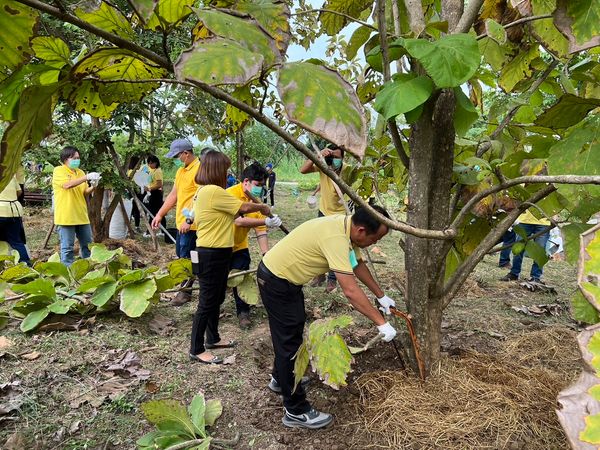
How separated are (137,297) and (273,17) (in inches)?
127

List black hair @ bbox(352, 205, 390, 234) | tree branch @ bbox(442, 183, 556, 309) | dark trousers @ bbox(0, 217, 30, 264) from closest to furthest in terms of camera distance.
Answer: tree branch @ bbox(442, 183, 556, 309), black hair @ bbox(352, 205, 390, 234), dark trousers @ bbox(0, 217, 30, 264)

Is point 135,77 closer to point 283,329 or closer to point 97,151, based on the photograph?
point 283,329

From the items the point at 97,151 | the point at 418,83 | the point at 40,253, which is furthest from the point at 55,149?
the point at 418,83

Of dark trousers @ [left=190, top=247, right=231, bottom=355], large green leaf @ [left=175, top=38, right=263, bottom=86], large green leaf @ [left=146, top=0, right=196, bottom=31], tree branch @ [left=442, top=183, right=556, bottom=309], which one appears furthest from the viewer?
dark trousers @ [left=190, top=247, right=231, bottom=355]

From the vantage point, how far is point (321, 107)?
745 millimetres

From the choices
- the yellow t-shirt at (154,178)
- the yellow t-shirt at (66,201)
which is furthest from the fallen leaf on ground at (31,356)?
the yellow t-shirt at (154,178)

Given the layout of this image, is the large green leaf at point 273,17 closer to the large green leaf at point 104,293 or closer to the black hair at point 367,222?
the black hair at point 367,222

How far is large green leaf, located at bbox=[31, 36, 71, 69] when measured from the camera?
89 centimetres

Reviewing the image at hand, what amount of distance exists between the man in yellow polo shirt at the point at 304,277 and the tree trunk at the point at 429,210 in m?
0.20

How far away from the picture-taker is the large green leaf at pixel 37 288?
357 cm

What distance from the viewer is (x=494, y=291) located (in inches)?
211

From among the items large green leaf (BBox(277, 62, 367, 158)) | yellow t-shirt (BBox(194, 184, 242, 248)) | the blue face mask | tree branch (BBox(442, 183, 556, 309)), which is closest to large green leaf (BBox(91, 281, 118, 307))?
yellow t-shirt (BBox(194, 184, 242, 248))

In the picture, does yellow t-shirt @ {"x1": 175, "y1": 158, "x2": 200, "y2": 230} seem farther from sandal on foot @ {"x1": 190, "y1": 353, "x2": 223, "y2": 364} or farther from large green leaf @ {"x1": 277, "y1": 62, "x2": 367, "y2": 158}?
large green leaf @ {"x1": 277, "y1": 62, "x2": 367, "y2": 158}

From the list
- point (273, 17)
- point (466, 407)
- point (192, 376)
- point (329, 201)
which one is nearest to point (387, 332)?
point (466, 407)
